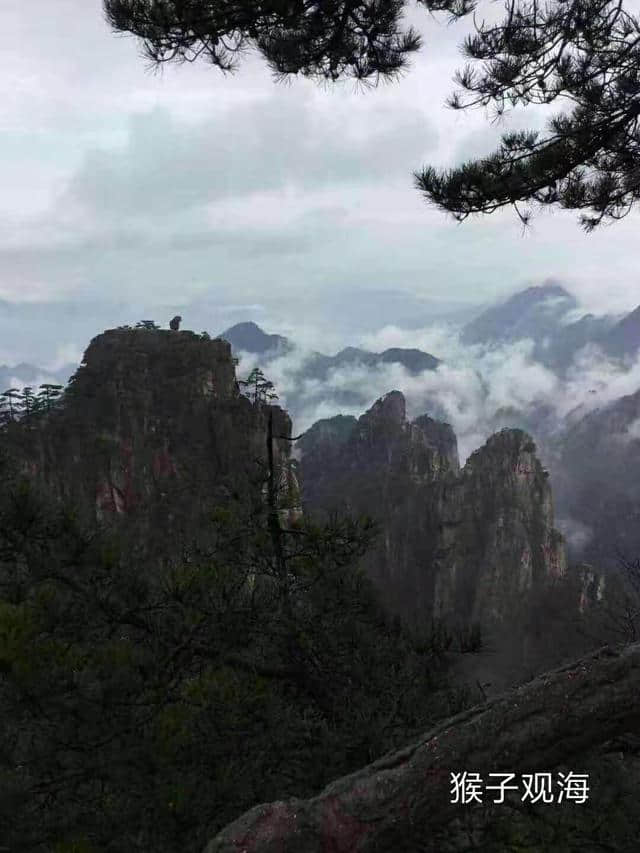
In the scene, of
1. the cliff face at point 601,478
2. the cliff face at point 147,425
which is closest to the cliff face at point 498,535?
the cliff face at point 147,425

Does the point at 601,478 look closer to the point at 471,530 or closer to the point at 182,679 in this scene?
the point at 471,530

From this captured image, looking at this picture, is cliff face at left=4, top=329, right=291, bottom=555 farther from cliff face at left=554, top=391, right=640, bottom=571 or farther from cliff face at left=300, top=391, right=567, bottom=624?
cliff face at left=554, top=391, right=640, bottom=571

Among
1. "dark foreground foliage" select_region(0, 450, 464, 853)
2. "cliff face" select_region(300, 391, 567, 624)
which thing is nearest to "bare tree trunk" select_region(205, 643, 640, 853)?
"dark foreground foliage" select_region(0, 450, 464, 853)

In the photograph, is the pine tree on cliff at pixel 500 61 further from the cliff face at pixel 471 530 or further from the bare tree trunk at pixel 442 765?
the cliff face at pixel 471 530

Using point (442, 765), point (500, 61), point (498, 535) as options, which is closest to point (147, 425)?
point (498, 535)

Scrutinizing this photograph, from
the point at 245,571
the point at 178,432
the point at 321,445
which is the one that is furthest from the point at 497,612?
the point at 245,571
